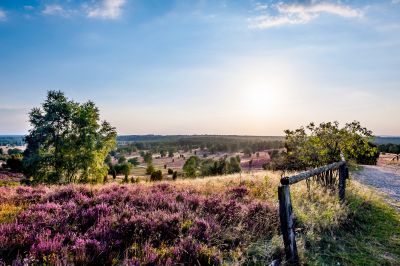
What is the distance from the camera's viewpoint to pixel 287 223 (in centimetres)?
555

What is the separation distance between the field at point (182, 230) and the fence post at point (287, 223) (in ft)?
0.84

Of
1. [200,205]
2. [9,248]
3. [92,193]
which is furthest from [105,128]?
[9,248]

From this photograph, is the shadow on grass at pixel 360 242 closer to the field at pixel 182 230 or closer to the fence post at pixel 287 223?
the field at pixel 182 230

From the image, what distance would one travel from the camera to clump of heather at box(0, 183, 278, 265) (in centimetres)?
468

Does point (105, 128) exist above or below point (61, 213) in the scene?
above

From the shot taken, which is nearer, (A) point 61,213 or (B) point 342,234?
(A) point 61,213

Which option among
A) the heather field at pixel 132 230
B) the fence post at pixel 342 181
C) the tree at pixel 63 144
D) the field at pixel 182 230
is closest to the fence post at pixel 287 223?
the field at pixel 182 230

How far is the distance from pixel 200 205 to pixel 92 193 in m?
3.87

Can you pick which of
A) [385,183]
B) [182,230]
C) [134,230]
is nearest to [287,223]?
[182,230]

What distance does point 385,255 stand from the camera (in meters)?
6.75

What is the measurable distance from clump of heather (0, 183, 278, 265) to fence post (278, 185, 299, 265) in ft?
2.79

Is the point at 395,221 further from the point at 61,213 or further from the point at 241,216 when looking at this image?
the point at 61,213

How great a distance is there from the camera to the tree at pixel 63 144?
3394 centimetres

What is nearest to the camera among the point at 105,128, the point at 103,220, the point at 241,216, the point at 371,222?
the point at 103,220
